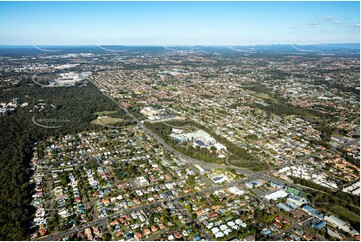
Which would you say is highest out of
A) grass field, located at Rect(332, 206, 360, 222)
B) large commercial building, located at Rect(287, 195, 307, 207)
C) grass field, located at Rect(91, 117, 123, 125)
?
grass field, located at Rect(91, 117, 123, 125)

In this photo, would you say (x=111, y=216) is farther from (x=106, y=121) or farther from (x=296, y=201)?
(x=106, y=121)

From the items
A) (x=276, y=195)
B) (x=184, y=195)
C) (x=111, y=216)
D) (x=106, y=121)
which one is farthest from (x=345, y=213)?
(x=106, y=121)

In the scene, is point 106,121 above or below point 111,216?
above

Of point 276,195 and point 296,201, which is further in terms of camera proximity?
point 276,195

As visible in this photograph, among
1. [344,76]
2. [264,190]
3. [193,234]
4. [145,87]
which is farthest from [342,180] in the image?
[344,76]

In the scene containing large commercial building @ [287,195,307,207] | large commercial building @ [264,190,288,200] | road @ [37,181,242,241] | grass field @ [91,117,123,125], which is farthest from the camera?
grass field @ [91,117,123,125]

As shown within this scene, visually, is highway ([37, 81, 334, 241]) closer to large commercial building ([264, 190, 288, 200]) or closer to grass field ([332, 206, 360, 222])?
large commercial building ([264, 190, 288, 200])

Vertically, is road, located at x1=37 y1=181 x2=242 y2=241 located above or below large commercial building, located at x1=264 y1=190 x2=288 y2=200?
below

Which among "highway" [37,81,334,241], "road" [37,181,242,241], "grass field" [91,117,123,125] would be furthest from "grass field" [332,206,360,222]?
"grass field" [91,117,123,125]
